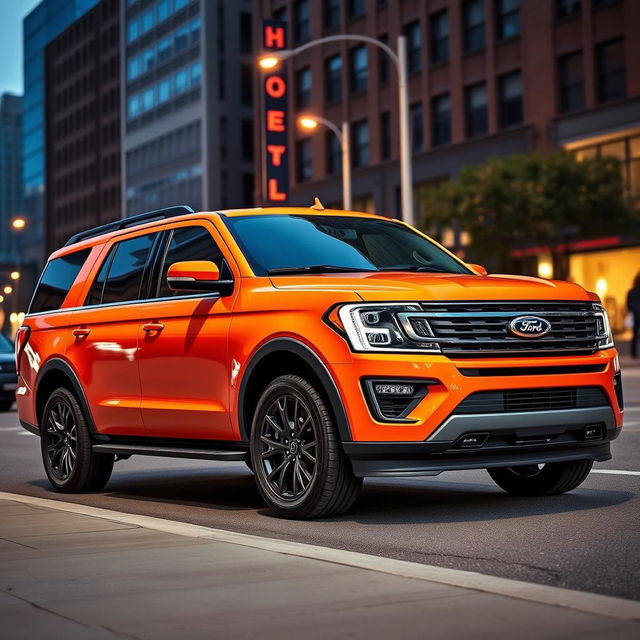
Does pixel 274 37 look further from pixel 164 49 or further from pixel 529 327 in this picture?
pixel 529 327

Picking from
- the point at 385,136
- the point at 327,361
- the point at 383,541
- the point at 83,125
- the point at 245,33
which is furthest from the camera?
the point at 83,125

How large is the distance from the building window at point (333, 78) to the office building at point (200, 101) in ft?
73.7

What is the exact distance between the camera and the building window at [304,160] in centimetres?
6062

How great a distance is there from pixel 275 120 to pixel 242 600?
53828 mm

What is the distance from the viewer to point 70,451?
10.5 meters

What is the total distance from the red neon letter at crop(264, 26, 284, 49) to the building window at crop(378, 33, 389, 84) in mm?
6071

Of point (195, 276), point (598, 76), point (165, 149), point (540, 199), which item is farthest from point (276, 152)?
point (195, 276)

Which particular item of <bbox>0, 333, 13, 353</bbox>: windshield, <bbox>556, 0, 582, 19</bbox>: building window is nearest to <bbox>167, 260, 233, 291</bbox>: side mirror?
<bbox>0, 333, 13, 353</bbox>: windshield

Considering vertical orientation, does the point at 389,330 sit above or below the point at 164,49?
below

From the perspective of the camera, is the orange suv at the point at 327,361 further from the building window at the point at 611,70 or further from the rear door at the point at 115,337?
the building window at the point at 611,70

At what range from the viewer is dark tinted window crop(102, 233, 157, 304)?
32.6ft

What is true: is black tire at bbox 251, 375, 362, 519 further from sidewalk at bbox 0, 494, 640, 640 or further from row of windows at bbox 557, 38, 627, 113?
row of windows at bbox 557, 38, 627, 113

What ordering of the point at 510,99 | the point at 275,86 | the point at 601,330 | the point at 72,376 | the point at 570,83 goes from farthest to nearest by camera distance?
the point at 275,86 < the point at 510,99 < the point at 570,83 < the point at 72,376 < the point at 601,330

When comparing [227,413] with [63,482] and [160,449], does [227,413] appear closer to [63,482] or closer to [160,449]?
[160,449]
